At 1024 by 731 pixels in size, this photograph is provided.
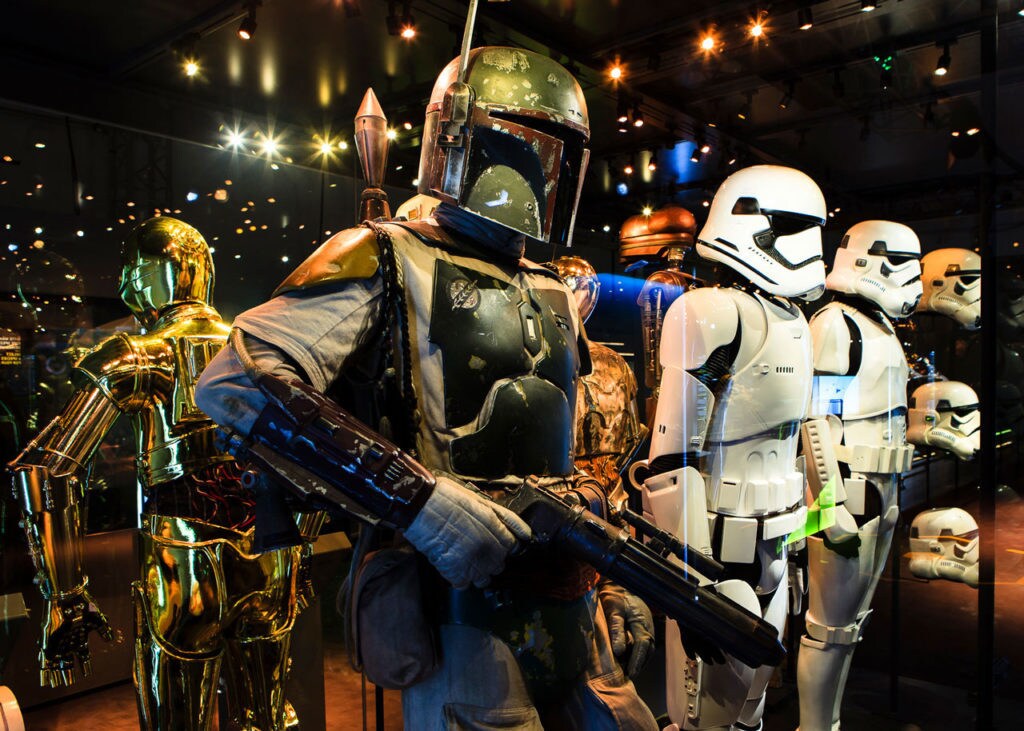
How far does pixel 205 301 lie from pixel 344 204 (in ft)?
2.93

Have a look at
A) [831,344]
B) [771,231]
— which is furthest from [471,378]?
[831,344]

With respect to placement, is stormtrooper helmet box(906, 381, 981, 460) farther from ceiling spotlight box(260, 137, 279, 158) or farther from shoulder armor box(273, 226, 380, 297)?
ceiling spotlight box(260, 137, 279, 158)

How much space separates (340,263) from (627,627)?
3.44 feet

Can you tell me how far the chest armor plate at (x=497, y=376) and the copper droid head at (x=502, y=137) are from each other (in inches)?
6.9

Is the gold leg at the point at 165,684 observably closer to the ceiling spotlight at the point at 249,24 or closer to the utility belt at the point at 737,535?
the utility belt at the point at 737,535

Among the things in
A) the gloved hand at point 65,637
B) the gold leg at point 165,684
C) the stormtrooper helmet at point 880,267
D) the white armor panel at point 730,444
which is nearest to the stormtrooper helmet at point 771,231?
the white armor panel at point 730,444

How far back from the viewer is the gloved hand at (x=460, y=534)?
→ 4.23 feet

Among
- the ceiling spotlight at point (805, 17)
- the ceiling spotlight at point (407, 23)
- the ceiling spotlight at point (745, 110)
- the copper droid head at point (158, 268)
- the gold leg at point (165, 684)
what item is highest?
the ceiling spotlight at point (407, 23)

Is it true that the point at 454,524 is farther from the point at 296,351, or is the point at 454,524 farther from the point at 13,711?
the point at 13,711

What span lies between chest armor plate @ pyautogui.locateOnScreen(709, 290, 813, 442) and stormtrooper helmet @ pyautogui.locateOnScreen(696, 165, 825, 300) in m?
0.11

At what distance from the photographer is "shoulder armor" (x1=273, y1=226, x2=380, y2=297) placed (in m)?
1.43

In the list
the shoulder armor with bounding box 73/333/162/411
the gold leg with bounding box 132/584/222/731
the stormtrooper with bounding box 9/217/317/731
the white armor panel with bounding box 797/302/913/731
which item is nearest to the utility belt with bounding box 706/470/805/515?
the white armor panel with bounding box 797/302/913/731

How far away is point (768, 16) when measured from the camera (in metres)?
2.95

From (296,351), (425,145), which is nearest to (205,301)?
(425,145)
